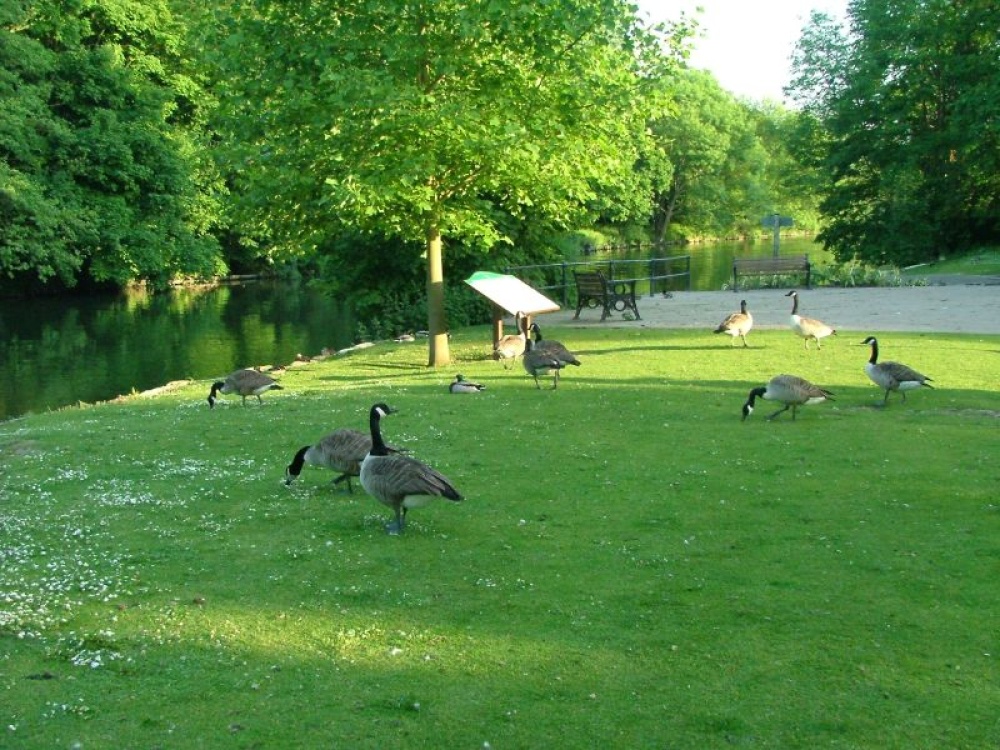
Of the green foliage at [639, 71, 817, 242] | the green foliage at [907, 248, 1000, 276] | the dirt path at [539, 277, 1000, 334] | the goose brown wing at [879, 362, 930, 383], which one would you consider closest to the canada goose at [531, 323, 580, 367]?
the goose brown wing at [879, 362, 930, 383]

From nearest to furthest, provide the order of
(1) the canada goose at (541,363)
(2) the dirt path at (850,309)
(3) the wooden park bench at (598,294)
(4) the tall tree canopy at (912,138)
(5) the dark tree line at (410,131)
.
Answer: (1) the canada goose at (541,363)
(5) the dark tree line at (410,131)
(2) the dirt path at (850,309)
(3) the wooden park bench at (598,294)
(4) the tall tree canopy at (912,138)

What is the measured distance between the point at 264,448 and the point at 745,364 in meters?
10.9

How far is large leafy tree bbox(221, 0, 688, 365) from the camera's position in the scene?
1977 cm

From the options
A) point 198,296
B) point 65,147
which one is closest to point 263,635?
point 65,147

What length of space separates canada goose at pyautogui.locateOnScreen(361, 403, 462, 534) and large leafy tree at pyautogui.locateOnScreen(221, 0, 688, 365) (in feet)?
34.6

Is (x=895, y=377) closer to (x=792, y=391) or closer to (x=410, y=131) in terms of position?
(x=792, y=391)

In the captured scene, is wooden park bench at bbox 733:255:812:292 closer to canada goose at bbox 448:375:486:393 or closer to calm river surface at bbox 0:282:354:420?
calm river surface at bbox 0:282:354:420

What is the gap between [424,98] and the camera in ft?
64.7

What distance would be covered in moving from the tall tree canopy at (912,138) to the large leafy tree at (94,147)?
123 feet

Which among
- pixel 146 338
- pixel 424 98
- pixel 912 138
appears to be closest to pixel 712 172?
pixel 912 138

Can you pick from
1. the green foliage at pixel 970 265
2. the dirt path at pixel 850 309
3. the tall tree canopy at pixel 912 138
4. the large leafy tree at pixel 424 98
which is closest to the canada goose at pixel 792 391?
the large leafy tree at pixel 424 98

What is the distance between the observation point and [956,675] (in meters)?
6.81

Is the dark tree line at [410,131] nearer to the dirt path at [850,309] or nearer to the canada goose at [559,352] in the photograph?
the canada goose at [559,352]

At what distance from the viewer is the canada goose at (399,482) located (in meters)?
9.50
